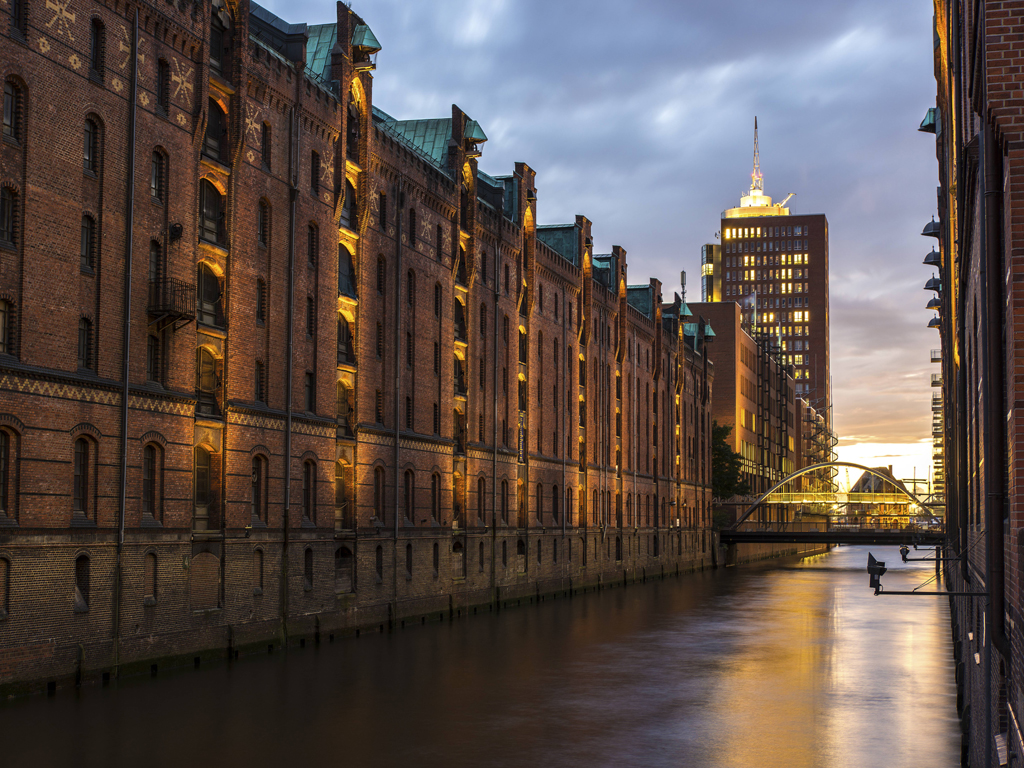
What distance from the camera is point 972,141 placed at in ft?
43.9

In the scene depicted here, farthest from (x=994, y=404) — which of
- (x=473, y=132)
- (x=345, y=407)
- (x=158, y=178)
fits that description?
(x=473, y=132)

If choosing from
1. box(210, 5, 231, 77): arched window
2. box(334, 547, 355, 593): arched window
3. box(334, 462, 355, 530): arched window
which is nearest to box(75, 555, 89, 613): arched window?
box(334, 547, 355, 593): arched window

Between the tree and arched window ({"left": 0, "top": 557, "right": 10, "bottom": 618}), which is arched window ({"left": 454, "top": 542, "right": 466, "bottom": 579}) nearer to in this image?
arched window ({"left": 0, "top": 557, "right": 10, "bottom": 618})

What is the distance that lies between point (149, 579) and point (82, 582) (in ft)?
8.82

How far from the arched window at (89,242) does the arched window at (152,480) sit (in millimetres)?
5074

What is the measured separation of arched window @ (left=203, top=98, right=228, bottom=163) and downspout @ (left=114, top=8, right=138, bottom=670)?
4669mm

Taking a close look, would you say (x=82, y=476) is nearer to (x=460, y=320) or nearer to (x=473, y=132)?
(x=460, y=320)

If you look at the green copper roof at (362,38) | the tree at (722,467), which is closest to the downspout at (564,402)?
the green copper roof at (362,38)

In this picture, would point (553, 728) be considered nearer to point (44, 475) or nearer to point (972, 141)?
point (44, 475)

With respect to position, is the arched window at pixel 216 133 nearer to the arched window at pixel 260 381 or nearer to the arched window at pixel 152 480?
the arched window at pixel 260 381

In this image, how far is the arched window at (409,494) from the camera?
47250 millimetres

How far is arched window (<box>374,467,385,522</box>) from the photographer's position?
44.8 meters

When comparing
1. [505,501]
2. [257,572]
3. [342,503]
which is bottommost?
[257,572]

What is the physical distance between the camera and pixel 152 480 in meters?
31.4
